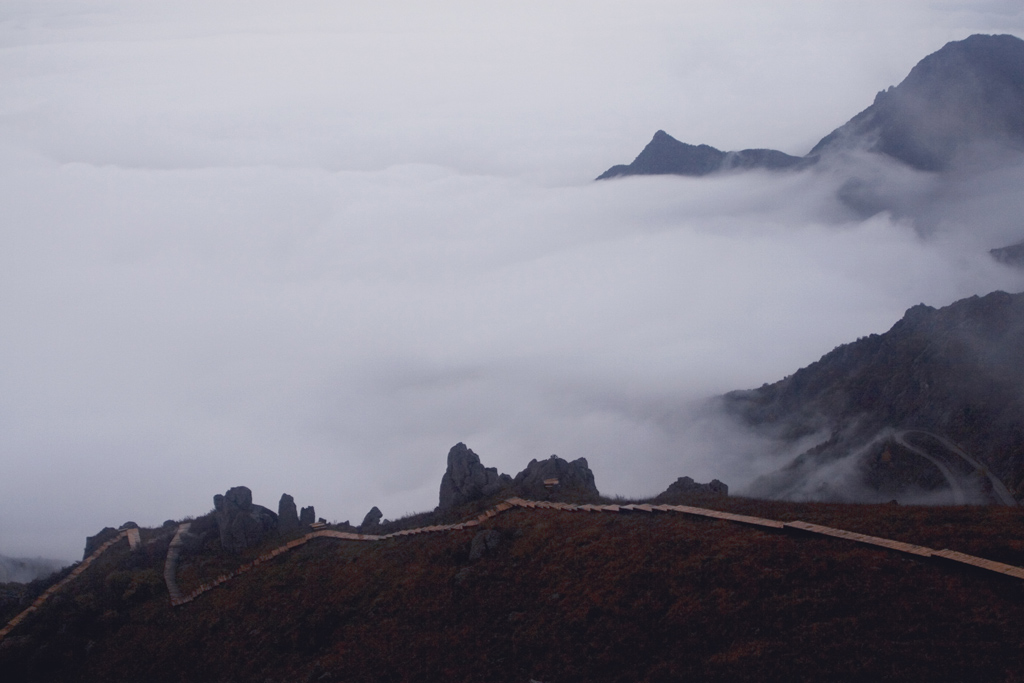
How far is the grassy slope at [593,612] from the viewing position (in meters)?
15.7

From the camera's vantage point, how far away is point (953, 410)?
82125 millimetres

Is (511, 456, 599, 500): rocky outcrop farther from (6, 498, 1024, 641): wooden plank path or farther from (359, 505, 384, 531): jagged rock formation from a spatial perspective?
(359, 505, 384, 531): jagged rock formation

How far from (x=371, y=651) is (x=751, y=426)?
106598 mm

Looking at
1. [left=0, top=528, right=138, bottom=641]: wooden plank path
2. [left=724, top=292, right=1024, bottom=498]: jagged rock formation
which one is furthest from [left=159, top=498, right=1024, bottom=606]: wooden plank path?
[left=724, top=292, right=1024, bottom=498]: jagged rock formation

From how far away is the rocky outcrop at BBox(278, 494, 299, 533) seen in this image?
39.7m

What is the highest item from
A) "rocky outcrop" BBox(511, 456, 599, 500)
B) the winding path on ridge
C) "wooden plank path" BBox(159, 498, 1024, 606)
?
"rocky outcrop" BBox(511, 456, 599, 500)

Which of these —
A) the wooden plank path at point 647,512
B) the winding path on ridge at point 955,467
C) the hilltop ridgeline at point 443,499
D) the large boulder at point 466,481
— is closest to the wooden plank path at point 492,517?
the wooden plank path at point 647,512

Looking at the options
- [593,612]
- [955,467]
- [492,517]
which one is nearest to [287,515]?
[492,517]

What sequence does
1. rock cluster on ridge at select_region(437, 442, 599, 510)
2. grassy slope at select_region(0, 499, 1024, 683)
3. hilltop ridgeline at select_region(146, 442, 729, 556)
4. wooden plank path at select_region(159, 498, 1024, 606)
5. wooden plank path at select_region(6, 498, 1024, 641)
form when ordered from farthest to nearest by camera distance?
1. hilltop ridgeline at select_region(146, 442, 729, 556)
2. rock cluster on ridge at select_region(437, 442, 599, 510)
3. wooden plank path at select_region(6, 498, 1024, 641)
4. wooden plank path at select_region(159, 498, 1024, 606)
5. grassy slope at select_region(0, 499, 1024, 683)

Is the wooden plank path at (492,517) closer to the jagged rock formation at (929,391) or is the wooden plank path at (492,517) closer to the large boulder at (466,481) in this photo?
the large boulder at (466,481)

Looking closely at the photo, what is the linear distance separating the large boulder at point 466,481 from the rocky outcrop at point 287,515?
8.63 meters

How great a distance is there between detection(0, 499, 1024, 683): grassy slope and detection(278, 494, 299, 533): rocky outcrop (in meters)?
6.58

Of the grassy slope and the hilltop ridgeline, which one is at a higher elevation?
the hilltop ridgeline

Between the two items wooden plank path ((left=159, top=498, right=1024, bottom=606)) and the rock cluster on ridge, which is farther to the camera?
the rock cluster on ridge
